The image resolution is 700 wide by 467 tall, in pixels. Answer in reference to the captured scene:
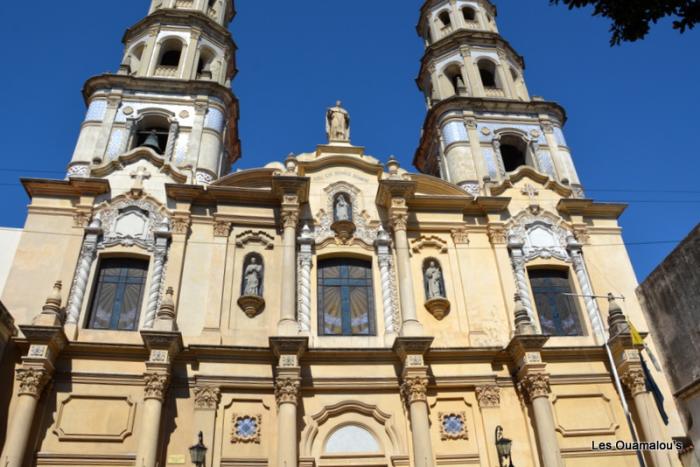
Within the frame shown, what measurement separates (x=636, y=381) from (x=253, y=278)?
9.88m

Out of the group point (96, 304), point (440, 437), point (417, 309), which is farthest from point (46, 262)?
point (440, 437)

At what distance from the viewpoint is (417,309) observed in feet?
52.5

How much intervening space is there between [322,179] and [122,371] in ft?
25.7

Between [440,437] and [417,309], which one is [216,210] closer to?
[417,309]

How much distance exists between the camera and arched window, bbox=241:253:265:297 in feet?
51.6

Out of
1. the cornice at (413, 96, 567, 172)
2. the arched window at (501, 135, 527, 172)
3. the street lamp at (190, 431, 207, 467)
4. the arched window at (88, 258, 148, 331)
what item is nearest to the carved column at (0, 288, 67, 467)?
the arched window at (88, 258, 148, 331)

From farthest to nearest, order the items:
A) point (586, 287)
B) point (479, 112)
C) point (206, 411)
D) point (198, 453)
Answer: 1. point (479, 112)
2. point (586, 287)
3. point (206, 411)
4. point (198, 453)

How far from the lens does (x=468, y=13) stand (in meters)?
27.0

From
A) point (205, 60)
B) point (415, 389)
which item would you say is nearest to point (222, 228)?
point (415, 389)

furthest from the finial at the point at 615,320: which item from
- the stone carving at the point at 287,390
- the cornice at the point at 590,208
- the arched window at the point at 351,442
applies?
the stone carving at the point at 287,390

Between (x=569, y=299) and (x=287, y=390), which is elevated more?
(x=569, y=299)

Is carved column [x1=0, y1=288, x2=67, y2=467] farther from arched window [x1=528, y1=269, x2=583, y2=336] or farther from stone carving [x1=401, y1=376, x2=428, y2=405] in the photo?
arched window [x1=528, y1=269, x2=583, y2=336]

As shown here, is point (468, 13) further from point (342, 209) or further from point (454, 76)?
point (342, 209)

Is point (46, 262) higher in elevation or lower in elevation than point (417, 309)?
higher
